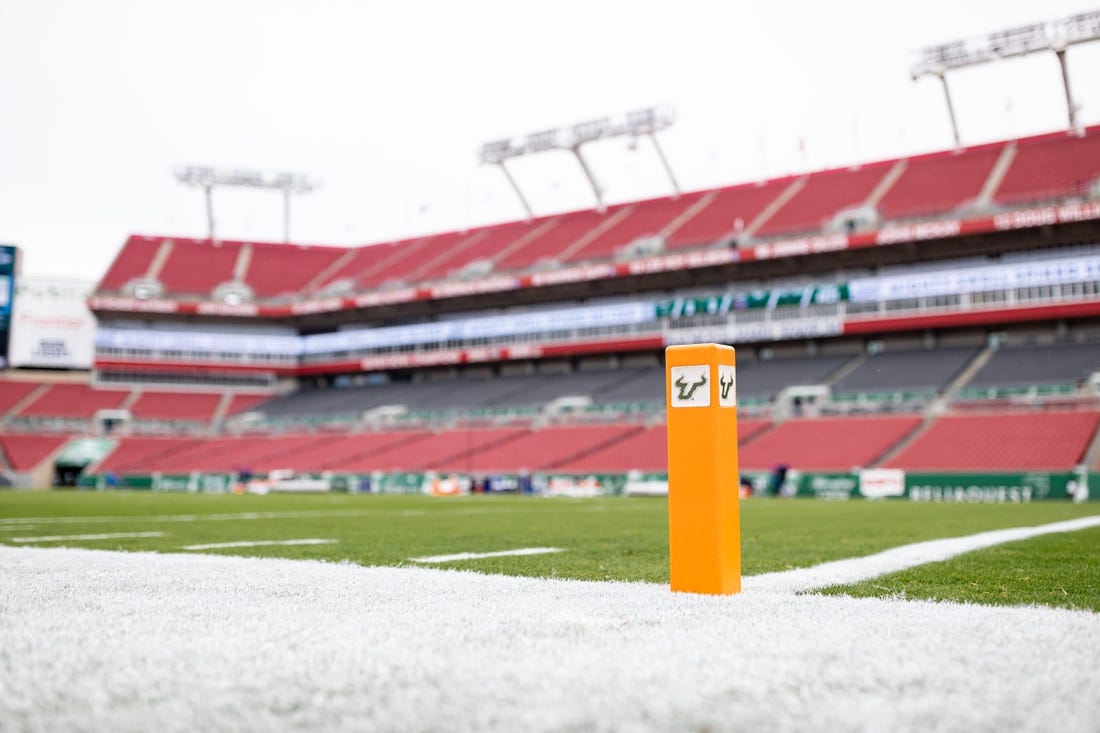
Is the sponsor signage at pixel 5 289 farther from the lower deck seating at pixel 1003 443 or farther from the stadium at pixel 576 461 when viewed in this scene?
the lower deck seating at pixel 1003 443

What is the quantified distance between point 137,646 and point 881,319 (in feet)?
142

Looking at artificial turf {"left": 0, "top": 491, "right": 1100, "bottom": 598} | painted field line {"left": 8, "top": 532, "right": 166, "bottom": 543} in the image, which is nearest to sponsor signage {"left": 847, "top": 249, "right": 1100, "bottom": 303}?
artificial turf {"left": 0, "top": 491, "right": 1100, "bottom": 598}

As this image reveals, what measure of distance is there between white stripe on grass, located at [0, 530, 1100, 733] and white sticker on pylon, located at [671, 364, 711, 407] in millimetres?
990

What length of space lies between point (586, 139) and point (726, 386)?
50.6 metres

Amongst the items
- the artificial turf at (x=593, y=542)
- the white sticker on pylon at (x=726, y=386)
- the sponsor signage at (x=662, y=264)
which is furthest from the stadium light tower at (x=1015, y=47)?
the white sticker on pylon at (x=726, y=386)

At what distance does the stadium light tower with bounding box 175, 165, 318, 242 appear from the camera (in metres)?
64.4

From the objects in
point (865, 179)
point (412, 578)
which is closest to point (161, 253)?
point (865, 179)

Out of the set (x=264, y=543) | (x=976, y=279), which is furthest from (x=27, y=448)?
(x=264, y=543)

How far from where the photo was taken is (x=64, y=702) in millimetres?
2605

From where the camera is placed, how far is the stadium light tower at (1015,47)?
42188 mm

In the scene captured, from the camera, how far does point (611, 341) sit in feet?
166

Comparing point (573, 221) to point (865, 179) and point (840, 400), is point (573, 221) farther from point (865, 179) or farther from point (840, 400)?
point (840, 400)

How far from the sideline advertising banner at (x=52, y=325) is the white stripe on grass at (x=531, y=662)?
58.0m

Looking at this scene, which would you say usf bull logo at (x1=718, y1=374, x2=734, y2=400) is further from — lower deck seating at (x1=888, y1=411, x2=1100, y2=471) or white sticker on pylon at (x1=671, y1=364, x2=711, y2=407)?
lower deck seating at (x1=888, y1=411, x2=1100, y2=471)
